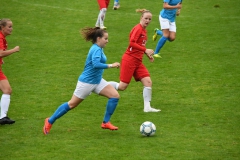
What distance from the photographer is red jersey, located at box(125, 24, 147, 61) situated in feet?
42.9

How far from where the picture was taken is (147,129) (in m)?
11.5

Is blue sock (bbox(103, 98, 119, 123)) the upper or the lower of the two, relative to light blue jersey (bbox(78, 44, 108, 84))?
lower

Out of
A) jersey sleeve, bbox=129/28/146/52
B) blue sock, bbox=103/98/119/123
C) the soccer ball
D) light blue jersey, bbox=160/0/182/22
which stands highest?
jersey sleeve, bbox=129/28/146/52

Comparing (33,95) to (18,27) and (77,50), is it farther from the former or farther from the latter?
(18,27)

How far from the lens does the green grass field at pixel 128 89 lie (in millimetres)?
10977

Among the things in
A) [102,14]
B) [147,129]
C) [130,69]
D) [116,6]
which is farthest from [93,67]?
[116,6]

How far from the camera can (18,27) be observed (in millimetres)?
22219

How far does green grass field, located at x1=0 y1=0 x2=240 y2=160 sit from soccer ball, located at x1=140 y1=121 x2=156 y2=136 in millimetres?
129

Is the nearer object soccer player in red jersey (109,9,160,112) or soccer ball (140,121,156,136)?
soccer ball (140,121,156,136)

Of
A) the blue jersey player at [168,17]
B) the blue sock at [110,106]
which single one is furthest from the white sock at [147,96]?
the blue jersey player at [168,17]

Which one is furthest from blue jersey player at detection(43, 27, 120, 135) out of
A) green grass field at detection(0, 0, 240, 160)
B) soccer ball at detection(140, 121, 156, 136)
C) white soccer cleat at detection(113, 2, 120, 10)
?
white soccer cleat at detection(113, 2, 120, 10)

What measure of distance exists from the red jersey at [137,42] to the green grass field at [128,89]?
142cm

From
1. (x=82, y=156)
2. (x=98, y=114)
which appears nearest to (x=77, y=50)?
(x=98, y=114)

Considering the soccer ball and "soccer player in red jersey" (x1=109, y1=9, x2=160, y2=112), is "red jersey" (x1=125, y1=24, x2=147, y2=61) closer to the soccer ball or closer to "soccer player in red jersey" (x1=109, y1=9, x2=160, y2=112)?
"soccer player in red jersey" (x1=109, y1=9, x2=160, y2=112)
